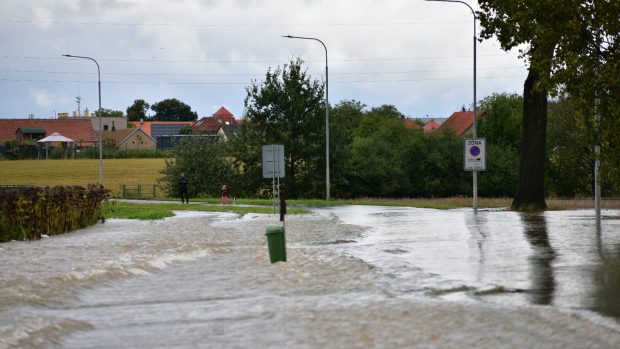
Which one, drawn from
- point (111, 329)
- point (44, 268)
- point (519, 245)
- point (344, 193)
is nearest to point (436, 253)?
point (519, 245)

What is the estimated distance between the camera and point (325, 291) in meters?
14.8

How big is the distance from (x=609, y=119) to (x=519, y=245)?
151 inches

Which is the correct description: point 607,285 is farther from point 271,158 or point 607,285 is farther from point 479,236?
point 271,158

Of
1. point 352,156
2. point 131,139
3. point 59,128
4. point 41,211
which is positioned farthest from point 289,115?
point 131,139

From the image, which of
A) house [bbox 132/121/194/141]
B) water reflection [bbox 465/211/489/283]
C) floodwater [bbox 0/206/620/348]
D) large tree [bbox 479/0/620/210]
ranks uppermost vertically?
house [bbox 132/121/194/141]

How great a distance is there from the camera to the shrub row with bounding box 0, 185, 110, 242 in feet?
92.2

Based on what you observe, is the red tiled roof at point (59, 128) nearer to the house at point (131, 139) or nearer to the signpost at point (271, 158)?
the house at point (131, 139)

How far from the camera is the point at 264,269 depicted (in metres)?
18.0

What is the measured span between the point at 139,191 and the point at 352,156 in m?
17.7

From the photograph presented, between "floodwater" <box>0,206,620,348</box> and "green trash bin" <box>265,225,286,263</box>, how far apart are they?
9.4 inches

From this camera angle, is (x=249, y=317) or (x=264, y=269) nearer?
(x=249, y=317)

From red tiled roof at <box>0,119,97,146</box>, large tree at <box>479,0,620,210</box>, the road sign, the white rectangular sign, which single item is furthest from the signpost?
red tiled roof at <box>0,119,97,146</box>

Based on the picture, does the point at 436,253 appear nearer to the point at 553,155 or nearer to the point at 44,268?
the point at 44,268

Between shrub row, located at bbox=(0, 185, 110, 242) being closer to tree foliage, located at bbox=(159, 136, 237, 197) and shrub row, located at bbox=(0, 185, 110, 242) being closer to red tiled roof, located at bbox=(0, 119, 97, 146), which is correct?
tree foliage, located at bbox=(159, 136, 237, 197)
